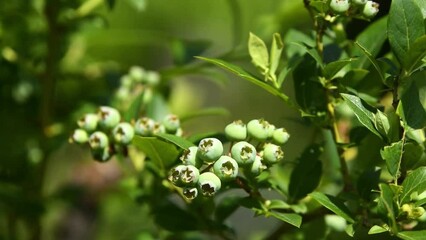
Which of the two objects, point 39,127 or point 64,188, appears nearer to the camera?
point 39,127

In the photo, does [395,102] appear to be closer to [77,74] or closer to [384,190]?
[384,190]

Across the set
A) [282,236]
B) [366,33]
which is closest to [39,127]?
[282,236]

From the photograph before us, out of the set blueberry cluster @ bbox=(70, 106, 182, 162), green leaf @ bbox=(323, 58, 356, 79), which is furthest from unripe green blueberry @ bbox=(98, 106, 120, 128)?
green leaf @ bbox=(323, 58, 356, 79)

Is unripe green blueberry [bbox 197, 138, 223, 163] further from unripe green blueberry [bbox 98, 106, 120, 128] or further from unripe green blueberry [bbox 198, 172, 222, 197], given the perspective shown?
unripe green blueberry [bbox 98, 106, 120, 128]

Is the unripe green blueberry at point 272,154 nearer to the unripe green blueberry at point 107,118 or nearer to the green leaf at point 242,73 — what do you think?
the green leaf at point 242,73

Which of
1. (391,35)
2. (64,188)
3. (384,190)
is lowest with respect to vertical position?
(64,188)

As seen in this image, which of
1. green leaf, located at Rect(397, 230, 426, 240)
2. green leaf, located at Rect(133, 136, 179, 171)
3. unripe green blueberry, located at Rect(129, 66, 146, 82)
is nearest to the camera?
green leaf, located at Rect(397, 230, 426, 240)

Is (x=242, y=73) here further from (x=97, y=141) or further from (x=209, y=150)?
(x=97, y=141)
